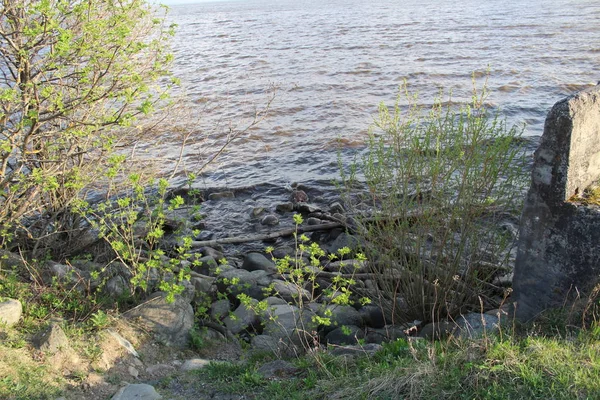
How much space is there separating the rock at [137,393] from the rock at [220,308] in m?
1.93

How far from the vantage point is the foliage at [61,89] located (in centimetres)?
545

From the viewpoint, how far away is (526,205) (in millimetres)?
5293

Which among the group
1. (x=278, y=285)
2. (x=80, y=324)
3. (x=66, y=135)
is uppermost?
(x=66, y=135)

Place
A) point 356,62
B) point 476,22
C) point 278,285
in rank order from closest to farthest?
point 278,285
point 356,62
point 476,22

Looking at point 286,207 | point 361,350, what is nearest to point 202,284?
point 361,350

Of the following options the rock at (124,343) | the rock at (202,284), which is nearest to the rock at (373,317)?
the rock at (202,284)

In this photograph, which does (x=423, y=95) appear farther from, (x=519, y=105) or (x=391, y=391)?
(x=391, y=391)

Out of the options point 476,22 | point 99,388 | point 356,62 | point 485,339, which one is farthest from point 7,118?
point 476,22

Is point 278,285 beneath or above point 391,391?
beneath

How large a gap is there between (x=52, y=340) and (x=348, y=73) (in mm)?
16821

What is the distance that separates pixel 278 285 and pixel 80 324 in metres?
2.56

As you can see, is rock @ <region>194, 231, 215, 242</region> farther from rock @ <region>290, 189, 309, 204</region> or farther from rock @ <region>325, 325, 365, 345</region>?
rock @ <region>325, 325, 365, 345</region>

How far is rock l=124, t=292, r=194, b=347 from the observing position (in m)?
5.93

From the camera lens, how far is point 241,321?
21.5 ft
